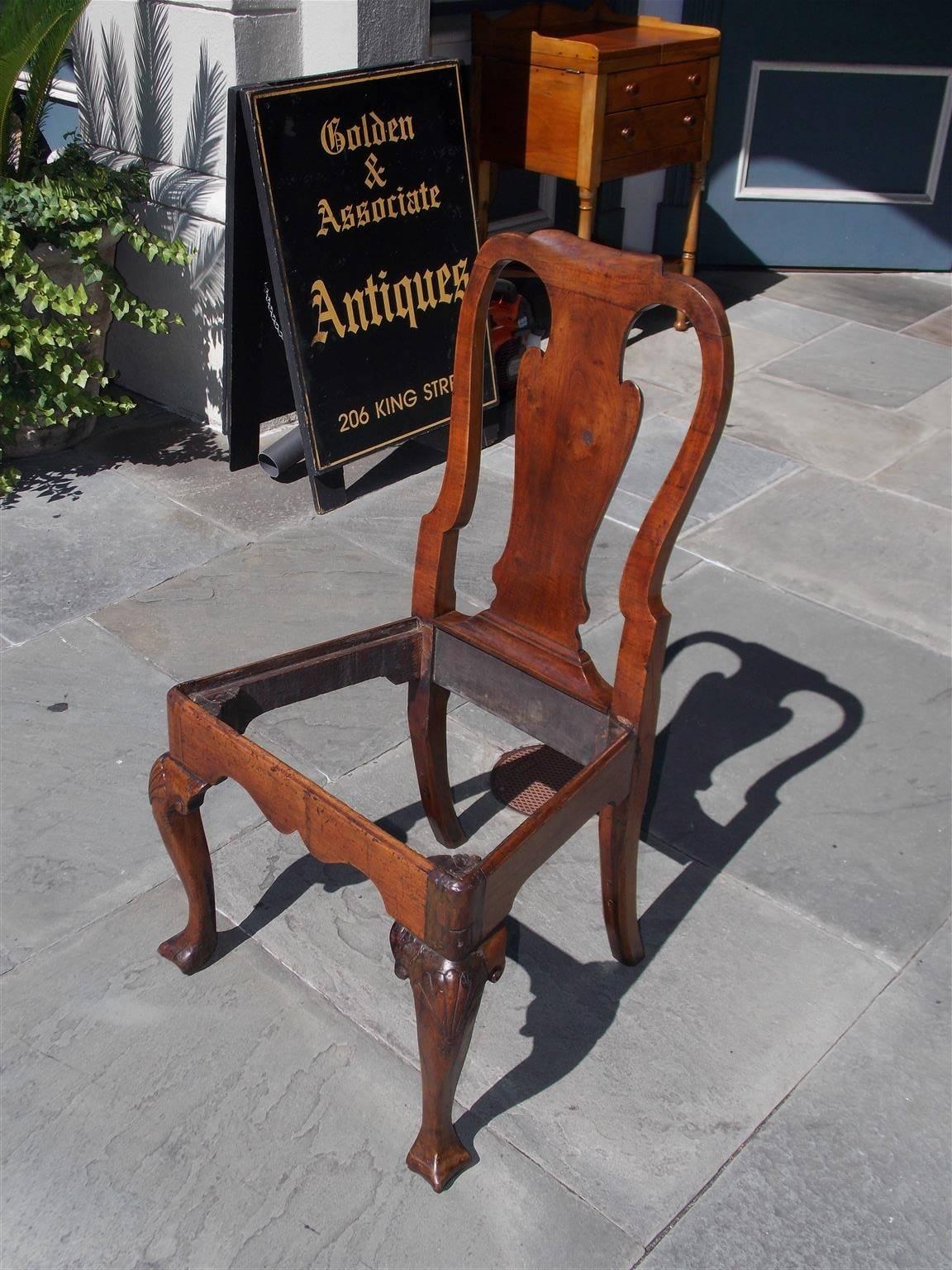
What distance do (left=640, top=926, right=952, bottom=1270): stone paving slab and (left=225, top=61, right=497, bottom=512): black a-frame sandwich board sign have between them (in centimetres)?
241

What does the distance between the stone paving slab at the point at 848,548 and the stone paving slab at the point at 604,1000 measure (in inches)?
52.2

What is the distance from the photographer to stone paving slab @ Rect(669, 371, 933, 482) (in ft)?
15.1

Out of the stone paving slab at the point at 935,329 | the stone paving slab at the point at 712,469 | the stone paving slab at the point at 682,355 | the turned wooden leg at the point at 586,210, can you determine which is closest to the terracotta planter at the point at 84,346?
the turned wooden leg at the point at 586,210

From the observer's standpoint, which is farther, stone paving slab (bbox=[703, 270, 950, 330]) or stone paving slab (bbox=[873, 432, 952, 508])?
stone paving slab (bbox=[703, 270, 950, 330])

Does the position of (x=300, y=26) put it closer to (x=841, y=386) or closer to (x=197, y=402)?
(x=197, y=402)

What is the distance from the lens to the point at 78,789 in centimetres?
286

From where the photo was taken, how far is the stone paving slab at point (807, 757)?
2.72 metres

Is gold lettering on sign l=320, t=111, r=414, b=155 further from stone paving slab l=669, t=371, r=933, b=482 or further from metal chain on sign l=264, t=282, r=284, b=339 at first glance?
stone paving slab l=669, t=371, r=933, b=482

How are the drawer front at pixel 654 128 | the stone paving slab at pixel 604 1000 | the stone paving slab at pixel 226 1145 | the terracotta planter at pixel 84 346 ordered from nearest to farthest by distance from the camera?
1. the stone paving slab at pixel 226 1145
2. the stone paving slab at pixel 604 1000
3. the terracotta planter at pixel 84 346
4. the drawer front at pixel 654 128

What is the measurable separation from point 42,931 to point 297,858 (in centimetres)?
53

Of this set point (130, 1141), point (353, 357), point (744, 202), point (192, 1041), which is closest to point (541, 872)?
point (192, 1041)

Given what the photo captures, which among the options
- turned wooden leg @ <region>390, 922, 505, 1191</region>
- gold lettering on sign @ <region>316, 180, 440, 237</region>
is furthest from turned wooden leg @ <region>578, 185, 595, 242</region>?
turned wooden leg @ <region>390, 922, 505, 1191</region>

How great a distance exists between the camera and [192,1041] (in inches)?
90.0

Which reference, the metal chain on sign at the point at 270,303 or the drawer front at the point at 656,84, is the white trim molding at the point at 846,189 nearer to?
the drawer front at the point at 656,84
